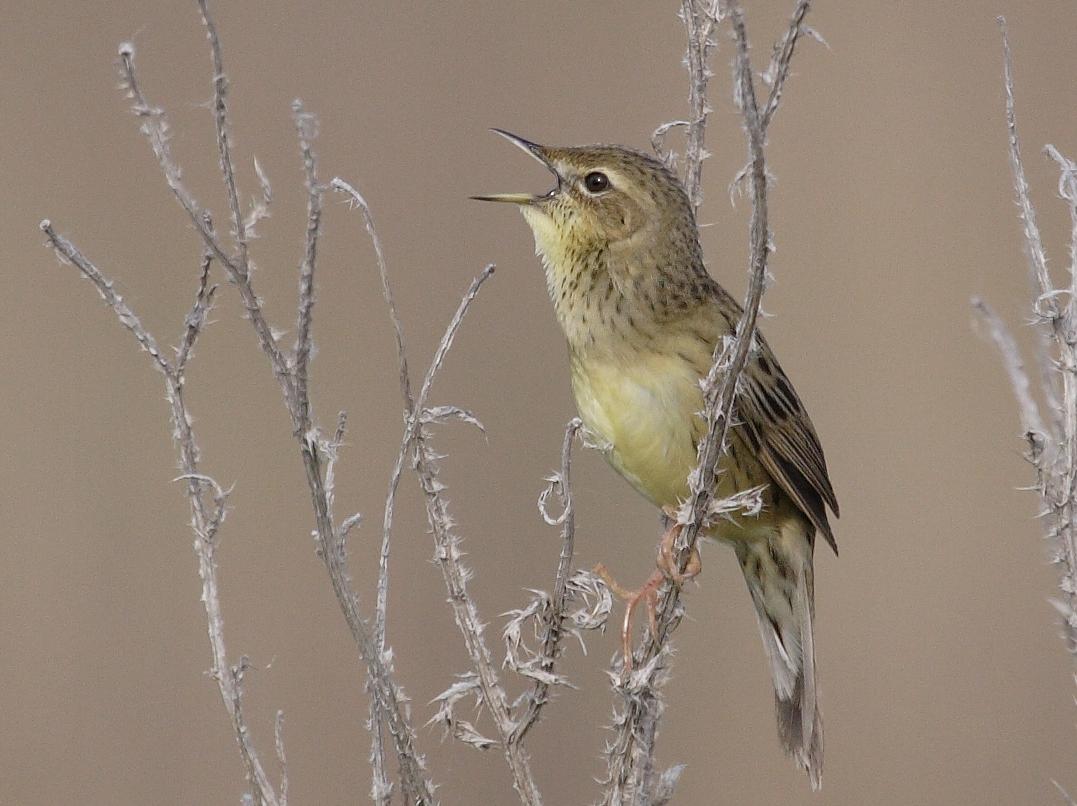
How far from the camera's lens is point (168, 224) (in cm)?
485

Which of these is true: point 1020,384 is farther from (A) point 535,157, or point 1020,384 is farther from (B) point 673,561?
(A) point 535,157

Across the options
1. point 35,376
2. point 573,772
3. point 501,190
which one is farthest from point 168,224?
point 573,772

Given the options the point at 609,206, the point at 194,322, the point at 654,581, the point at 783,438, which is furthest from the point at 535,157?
the point at 194,322

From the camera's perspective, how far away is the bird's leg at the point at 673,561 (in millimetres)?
2107

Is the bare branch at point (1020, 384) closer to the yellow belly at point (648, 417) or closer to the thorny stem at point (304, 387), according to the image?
the yellow belly at point (648, 417)

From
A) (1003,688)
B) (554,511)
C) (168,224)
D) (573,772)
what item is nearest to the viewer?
(573,772)

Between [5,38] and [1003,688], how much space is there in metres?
4.13

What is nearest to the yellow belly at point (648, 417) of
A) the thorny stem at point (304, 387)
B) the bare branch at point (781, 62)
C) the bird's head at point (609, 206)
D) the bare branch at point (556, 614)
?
the bird's head at point (609, 206)

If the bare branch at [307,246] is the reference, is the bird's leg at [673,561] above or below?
below

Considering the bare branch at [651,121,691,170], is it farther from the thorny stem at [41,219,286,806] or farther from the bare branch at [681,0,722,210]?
the thorny stem at [41,219,286,806]

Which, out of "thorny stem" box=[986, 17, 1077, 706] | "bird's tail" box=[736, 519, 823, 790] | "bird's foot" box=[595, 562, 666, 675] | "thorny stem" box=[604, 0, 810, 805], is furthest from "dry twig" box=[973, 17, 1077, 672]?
"bird's tail" box=[736, 519, 823, 790]

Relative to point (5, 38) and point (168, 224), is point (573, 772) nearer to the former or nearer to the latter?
point (168, 224)

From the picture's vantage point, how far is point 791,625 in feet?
9.98

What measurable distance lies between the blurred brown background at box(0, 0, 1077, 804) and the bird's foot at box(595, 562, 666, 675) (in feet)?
6.25
